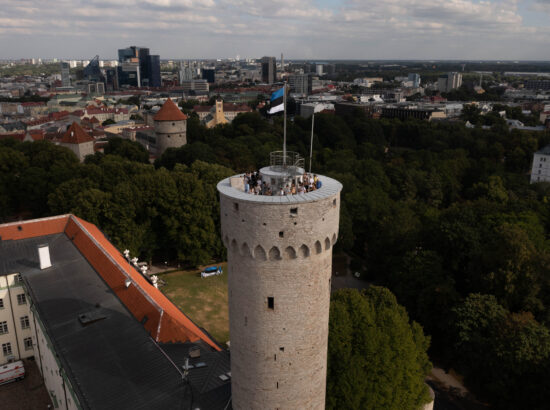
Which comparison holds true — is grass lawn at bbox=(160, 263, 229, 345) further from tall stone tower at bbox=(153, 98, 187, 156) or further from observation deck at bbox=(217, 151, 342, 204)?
tall stone tower at bbox=(153, 98, 187, 156)

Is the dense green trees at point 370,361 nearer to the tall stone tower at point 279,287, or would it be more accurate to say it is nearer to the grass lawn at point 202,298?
the tall stone tower at point 279,287

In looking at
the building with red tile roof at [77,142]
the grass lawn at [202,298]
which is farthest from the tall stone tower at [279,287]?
the building with red tile roof at [77,142]

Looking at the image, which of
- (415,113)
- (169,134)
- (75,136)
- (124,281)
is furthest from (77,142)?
(415,113)

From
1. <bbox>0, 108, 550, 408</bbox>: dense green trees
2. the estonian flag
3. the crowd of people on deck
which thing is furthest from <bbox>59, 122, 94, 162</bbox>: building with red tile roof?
the crowd of people on deck

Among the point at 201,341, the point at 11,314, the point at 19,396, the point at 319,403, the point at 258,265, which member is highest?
the point at 258,265

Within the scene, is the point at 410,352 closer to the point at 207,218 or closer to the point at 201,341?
the point at 201,341

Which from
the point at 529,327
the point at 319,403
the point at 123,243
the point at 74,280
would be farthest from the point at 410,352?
the point at 123,243

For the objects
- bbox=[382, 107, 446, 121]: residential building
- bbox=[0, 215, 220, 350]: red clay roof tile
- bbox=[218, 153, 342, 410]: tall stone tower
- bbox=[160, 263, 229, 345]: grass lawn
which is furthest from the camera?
bbox=[382, 107, 446, 121]: residential building
